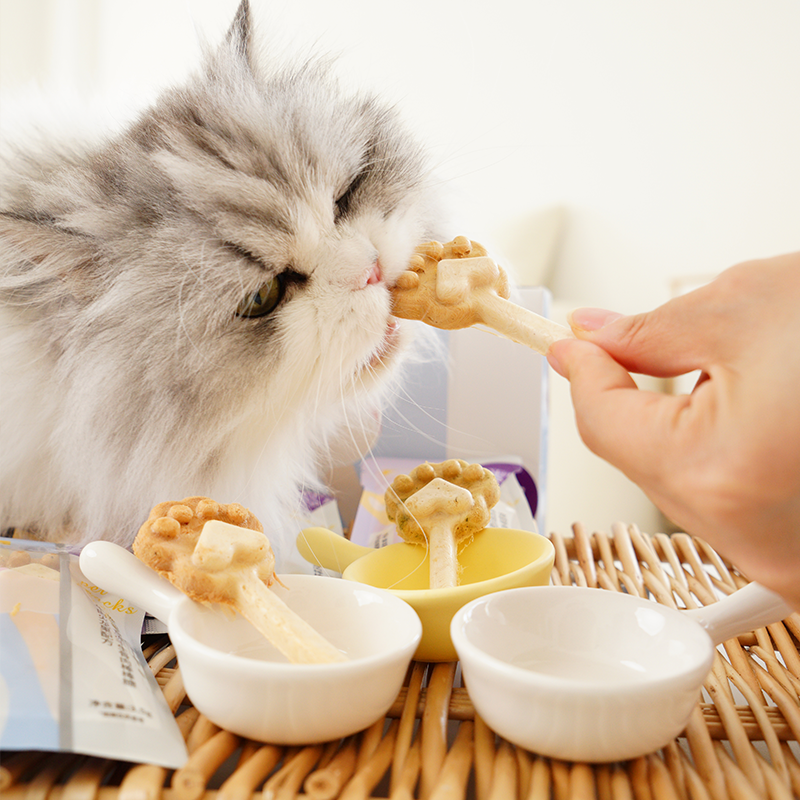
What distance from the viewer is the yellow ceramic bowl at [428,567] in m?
0.62

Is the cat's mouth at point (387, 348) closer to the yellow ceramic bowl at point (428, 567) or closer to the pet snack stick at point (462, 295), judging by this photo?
the pet snack stick at point (462, 295)

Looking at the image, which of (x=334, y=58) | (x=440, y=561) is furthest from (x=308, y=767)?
(x=334, y=58)

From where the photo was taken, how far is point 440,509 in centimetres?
79

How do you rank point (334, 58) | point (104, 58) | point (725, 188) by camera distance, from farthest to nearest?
point (104, 58) < point (725, 188) < point (334, 58)

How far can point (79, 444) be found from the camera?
84cm

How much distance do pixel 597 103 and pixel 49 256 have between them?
6.93 ft

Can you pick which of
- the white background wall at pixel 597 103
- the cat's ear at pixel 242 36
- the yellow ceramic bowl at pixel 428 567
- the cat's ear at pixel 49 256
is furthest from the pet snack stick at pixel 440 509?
the white background wall at pixel 597 103

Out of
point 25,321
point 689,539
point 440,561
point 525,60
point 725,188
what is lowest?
point 689,539

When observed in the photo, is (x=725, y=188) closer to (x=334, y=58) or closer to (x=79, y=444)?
(x=334, y=58)

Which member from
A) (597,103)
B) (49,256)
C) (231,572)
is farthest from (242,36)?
(597,103)

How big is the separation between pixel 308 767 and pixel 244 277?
49cm

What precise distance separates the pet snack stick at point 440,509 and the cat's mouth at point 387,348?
0.49 ft

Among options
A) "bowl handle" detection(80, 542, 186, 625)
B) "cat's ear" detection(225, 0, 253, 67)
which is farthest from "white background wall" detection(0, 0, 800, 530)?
"bowl handle" detection(80, 542, 186, 625)

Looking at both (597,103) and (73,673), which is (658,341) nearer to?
(73,673)
